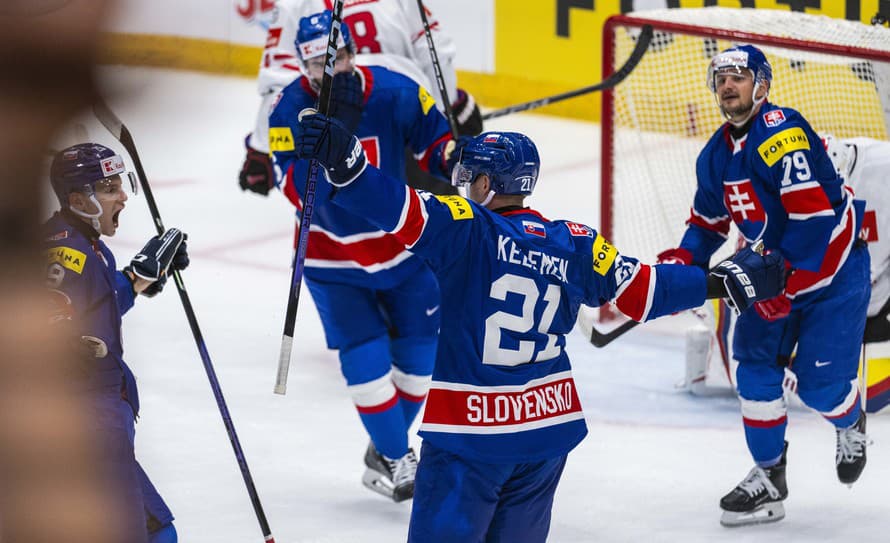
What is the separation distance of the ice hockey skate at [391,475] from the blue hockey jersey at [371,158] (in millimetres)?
498

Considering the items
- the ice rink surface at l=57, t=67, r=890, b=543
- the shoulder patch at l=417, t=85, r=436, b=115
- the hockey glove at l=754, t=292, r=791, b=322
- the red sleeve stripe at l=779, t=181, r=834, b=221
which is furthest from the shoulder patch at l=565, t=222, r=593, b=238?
the shoulder patch at l=417, t=85, r=436, b=115

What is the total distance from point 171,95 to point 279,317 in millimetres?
5042

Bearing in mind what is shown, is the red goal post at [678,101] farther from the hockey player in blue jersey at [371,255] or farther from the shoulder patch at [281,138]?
the shoulder patch at [281,138]

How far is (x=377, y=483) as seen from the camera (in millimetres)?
3562

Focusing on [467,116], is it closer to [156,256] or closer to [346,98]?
[346,98]

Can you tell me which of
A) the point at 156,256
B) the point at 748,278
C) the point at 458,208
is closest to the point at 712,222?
the point at 748,278

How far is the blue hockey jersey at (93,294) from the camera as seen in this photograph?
83.9 inches

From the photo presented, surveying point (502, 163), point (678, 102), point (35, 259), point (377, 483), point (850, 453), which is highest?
point (35, 259)

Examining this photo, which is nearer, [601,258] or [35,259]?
[35,259]

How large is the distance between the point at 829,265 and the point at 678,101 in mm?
2497

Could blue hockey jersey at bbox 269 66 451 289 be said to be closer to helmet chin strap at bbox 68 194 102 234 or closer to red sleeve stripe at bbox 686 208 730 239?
red sleeve stripe at bbox 686 208 730 239

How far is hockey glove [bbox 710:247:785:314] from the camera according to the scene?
230 cm

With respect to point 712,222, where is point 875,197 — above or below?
below

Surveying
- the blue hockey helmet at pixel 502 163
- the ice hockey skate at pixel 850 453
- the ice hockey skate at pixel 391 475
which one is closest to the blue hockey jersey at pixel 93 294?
the blue hockey helmet at pixel 502 163
